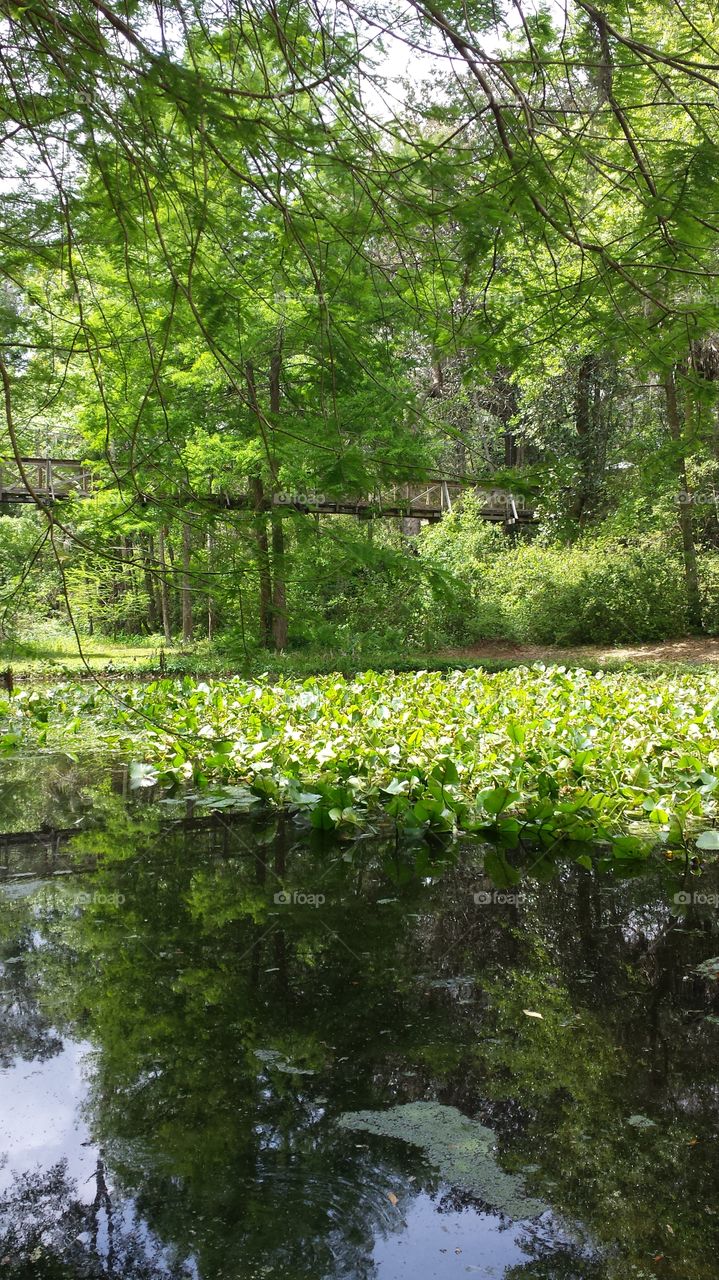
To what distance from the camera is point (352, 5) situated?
2.54 meters

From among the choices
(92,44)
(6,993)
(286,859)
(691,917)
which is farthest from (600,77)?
(6,993)

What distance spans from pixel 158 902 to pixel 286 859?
0.73 meters

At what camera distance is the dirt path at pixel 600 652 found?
14469mm

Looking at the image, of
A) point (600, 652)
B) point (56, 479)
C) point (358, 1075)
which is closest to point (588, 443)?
point (600, 652)

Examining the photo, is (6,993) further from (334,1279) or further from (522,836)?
(522,836)

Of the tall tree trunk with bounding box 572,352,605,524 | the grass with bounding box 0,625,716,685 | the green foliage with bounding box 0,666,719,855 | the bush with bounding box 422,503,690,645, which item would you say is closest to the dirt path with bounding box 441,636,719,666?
the grass with bounding box 0,625,716,685

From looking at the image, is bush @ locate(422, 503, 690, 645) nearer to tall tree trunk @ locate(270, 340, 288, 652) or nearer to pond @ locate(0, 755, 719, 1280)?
tall tree trunk @ locate(270, 340, 288, 652)

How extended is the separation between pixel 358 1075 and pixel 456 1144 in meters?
0.32

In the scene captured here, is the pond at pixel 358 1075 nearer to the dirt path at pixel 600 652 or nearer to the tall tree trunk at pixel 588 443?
the dirt path at pixel 600 652

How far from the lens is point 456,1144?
1731mm

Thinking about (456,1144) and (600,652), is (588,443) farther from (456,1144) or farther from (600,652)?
(456,1144)

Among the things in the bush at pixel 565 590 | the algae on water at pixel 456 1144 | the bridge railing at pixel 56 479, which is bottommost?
the algae on water at pixel 456 1144

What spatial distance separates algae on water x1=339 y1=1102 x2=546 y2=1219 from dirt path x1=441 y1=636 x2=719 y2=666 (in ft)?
41.0

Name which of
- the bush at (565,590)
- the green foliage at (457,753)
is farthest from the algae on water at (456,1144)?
the bush at (565,590)
